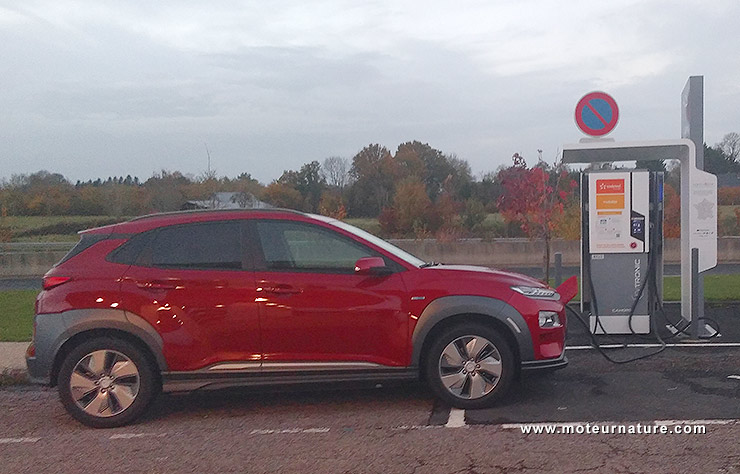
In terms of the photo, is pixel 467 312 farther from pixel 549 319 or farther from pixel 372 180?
pixel 372 180

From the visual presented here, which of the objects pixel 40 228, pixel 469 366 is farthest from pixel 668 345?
pixel 40 228

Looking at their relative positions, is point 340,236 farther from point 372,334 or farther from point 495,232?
point 495,232

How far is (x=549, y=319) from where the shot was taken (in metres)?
6.23

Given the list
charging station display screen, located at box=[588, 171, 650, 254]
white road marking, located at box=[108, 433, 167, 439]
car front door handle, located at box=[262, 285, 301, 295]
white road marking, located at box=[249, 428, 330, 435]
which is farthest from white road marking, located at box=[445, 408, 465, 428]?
charging station display screen, located at box=[588, 171, 650, 254]

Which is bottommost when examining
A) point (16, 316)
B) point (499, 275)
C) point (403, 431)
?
point (403, 431)

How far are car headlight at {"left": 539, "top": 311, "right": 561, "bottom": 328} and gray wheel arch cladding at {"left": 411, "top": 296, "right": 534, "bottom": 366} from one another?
17 centimetres

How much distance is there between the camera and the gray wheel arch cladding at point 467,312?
6.02 meters

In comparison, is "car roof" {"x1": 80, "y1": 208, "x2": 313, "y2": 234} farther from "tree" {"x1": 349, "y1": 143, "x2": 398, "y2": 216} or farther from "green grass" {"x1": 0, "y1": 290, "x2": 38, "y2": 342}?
"tree" {"x1": 349, "y1": 143, "x2": 398, "y2": 216}

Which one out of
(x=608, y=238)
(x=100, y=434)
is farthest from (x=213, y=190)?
(x=100, y=434)

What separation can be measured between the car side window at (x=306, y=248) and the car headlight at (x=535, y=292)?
1.31m

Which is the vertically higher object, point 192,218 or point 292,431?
point 192,218

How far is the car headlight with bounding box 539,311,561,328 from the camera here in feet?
20.3

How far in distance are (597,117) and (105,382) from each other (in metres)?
6.66

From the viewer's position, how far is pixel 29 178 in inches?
1097
